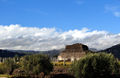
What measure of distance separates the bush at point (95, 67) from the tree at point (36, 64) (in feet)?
24.5

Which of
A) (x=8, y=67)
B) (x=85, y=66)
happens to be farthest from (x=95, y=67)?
(x=8, y=67)

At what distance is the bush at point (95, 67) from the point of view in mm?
45688

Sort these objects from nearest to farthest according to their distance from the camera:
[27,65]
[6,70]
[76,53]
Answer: [27,65]
[6,70]
[76,53]

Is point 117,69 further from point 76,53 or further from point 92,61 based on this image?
point 76,53

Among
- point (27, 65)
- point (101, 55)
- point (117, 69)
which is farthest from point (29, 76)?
point (117, 69)

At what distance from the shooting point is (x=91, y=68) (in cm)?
4656

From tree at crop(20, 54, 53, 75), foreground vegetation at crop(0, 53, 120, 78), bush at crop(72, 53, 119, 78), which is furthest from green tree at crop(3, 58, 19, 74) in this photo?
bush at crop(72, 53, 119, 78)

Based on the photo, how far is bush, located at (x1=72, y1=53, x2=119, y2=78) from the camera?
45.7 m

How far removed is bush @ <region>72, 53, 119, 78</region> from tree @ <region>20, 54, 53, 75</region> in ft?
24.5

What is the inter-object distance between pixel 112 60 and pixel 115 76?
12.5 feet

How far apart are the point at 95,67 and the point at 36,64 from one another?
14533mm

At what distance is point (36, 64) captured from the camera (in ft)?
171

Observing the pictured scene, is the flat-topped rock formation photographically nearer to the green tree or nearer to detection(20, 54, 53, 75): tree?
the green tree

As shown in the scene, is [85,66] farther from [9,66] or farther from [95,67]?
[9,66]
